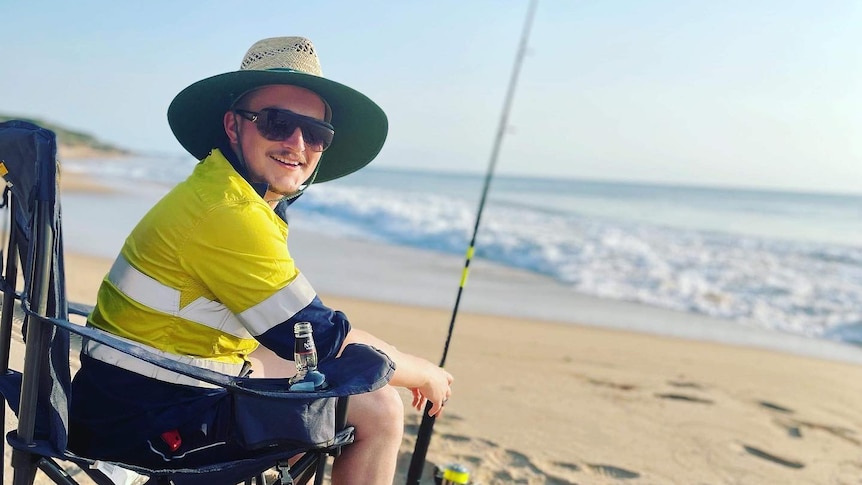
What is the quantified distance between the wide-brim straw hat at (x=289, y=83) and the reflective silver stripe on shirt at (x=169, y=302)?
0.61 meters

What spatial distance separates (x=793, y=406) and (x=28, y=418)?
4.77m

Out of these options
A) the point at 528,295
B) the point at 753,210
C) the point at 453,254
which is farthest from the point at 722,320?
the point at 753,210

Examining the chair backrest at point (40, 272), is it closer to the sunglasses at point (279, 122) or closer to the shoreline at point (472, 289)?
the sunglasses at point (279, 122)

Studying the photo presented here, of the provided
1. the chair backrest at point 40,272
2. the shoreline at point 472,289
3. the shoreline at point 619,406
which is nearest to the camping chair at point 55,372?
the chair backrest at point 40,272

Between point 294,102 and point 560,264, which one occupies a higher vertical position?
point 294,102

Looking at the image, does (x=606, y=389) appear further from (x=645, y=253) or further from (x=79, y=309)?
(x=645, y=253)

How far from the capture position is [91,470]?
188 cm

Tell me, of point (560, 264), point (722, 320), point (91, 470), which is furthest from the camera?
point (560, 264)

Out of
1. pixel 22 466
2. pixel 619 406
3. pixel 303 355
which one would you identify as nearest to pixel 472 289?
pixel 619 406

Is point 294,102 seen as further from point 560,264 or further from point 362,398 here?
point 560,264

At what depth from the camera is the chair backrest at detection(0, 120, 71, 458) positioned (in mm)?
1688

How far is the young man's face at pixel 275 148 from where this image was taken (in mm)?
2318

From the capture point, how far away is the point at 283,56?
7.73 feet

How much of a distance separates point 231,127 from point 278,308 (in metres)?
0.75
